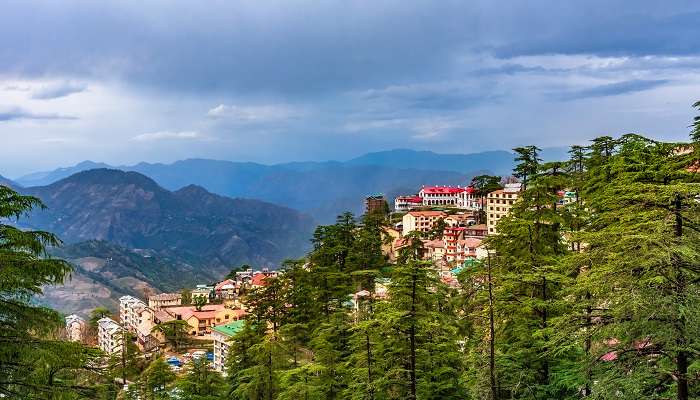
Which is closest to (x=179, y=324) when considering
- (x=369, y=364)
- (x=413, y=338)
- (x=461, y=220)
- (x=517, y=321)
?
(x=461, y=220)

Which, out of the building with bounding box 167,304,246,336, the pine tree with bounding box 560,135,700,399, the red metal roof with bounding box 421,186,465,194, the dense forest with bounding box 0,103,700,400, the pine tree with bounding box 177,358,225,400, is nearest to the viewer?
the pine tree with bounding box 560,135,700,399

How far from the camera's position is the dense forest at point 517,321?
10.6 m

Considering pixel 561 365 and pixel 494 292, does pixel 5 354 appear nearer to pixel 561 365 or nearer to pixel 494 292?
pixel 494 292

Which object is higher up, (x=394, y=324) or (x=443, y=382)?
(x=394, y=324)

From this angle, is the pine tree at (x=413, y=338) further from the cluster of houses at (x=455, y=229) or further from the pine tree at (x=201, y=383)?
the cluster of houses at (x=455, y=229)

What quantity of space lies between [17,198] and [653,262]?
43.3ft

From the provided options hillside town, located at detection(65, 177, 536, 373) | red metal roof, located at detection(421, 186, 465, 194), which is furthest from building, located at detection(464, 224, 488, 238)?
red metal roof, located at detection(421, 186, 465, 194)

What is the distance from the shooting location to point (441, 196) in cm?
13475

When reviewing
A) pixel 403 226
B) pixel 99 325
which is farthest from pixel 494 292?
pixel 99 325

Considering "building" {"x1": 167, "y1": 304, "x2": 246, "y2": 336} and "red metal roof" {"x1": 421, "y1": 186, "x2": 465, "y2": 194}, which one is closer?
"building" {"x1": 167, "y1": 304, "x2": 246, "y2": 336}

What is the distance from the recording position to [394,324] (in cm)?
1591

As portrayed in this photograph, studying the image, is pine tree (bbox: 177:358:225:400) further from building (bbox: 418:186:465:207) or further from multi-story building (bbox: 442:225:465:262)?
building (bbox: 418:186:465:207)

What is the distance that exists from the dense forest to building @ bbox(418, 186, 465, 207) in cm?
10491

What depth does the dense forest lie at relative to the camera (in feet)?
34.8
